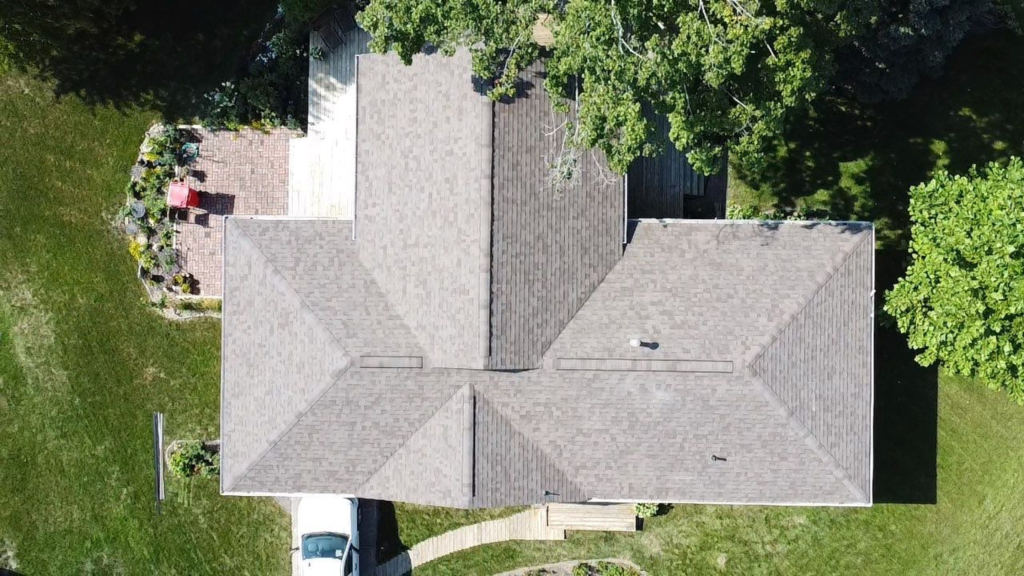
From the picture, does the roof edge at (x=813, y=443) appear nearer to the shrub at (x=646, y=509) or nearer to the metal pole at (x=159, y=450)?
the shrub at (x=646, y=509)

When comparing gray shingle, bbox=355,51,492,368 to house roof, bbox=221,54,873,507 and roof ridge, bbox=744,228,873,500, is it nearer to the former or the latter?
house roof, bbox=221,54,873,507

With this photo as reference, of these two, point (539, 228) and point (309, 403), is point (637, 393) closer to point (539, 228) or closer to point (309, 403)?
point (539, 228)

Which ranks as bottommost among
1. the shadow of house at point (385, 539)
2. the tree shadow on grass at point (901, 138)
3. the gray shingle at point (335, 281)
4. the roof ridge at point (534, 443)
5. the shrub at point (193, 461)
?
the shadow of house at point (385, 539)

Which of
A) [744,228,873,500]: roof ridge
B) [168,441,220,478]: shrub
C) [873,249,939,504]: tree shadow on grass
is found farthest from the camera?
[168,441,220,478]: shrub

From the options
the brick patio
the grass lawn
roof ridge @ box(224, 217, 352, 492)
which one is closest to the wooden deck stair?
the grass lawn

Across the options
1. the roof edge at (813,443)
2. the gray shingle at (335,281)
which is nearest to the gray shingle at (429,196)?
the gray shingle at (335,281)

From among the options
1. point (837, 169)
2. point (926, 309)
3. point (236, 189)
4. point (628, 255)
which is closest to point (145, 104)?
point (236, 189)
